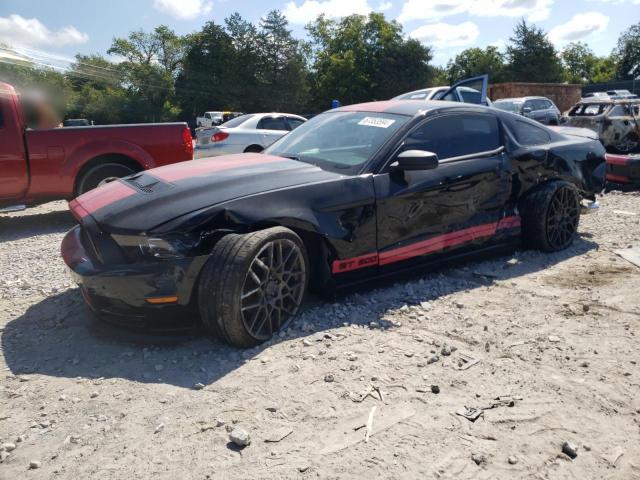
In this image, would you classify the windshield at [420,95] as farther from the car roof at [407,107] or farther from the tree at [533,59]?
the tree at [533,59]

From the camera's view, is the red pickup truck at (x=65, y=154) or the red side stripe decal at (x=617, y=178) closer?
the red pickup truck at (x=65, y=154)

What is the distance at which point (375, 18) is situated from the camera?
51.8m

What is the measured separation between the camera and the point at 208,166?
3.85m

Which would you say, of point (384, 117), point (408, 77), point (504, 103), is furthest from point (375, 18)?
point (384, 117)

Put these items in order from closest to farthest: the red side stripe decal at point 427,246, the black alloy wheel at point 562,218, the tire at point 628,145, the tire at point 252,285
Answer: the tire at point 252,285
the red side stripe decal at point 427,246
the black alloy wheel at point 562,218
the tire at point 628,145

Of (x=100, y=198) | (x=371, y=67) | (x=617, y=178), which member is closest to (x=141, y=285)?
(x=100, y=198)

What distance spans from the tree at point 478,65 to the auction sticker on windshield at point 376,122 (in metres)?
52.5

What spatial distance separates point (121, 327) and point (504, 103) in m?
18.8

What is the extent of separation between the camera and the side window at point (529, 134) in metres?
4.79

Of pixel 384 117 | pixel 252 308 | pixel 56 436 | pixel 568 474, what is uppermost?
pixel 384 117

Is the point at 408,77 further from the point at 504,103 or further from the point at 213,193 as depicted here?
the point at 213,193

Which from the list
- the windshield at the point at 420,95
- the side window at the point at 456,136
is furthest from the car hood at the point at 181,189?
the windshield at the point at 420,95

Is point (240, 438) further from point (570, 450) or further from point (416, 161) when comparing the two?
point (416, 161)

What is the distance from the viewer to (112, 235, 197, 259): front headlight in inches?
118
